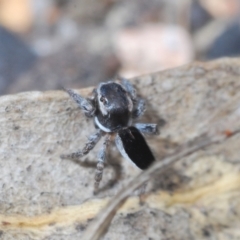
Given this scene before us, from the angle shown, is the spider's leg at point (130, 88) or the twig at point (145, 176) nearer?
the twig at point (145, 176)

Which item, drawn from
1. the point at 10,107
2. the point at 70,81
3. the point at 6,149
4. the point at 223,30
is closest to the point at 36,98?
the point at 10,107

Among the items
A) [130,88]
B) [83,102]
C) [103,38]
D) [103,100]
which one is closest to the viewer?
[83,102]

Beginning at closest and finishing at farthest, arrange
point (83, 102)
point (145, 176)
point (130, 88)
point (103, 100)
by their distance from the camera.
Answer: point (145, 176) < point (83, 102) < point (130, 88) < point (103, 100)

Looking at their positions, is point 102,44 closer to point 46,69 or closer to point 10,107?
point 46,69

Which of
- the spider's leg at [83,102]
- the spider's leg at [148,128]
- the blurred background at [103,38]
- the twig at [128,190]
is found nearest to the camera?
the twig at [128,190]

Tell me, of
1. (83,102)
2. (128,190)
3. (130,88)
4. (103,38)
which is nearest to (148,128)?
(130,88)

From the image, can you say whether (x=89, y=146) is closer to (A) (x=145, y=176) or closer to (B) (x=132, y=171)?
(B) (x=132, y=171)

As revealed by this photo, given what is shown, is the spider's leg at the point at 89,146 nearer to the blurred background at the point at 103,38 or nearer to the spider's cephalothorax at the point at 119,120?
the spider's cephalothorax at the point at 119,120

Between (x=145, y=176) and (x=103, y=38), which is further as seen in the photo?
(x=103, y=38)

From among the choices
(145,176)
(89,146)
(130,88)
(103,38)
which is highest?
(103,38)

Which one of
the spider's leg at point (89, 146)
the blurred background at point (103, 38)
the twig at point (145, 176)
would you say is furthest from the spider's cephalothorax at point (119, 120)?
the blurred background at point (103, 38)
